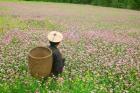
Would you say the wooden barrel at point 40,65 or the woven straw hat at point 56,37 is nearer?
the wooden barrel at point 40,65

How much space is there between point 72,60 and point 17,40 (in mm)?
4966

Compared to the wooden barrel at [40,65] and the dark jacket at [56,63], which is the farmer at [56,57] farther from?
the wooden barrel at [40,65]

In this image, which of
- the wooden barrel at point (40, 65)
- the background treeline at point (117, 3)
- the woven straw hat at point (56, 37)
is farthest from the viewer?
the background treeline at point (117, 3)

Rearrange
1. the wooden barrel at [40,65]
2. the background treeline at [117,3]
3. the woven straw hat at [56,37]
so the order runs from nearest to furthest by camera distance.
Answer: the wooden barrel at [40,65]
the woven straw hat at [56,37]
the background treeline at [117,3]

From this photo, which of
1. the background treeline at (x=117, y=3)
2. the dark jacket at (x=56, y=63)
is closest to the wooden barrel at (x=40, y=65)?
the dark jacket at (x=56, y=63)

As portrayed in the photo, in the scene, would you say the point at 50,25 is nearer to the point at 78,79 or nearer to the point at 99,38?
the point at 99,38

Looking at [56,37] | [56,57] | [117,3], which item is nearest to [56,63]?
[56,57]

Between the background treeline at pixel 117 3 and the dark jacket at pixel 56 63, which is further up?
the dark jacket at pixel 56 63

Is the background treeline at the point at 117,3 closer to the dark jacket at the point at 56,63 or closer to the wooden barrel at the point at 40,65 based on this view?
the dark jacket at the point at 56,63

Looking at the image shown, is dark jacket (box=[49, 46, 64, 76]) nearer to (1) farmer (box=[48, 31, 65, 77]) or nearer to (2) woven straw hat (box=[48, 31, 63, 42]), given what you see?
(1) farmer (box=[48, 31, 65, 77])

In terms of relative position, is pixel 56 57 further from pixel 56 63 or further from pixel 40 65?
pixel 40 65

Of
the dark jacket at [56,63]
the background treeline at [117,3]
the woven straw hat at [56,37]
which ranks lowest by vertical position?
the background treeline at [117,3]

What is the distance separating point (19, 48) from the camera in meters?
Answer: 15.5

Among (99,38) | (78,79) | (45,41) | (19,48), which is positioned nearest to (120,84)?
(78,79)
